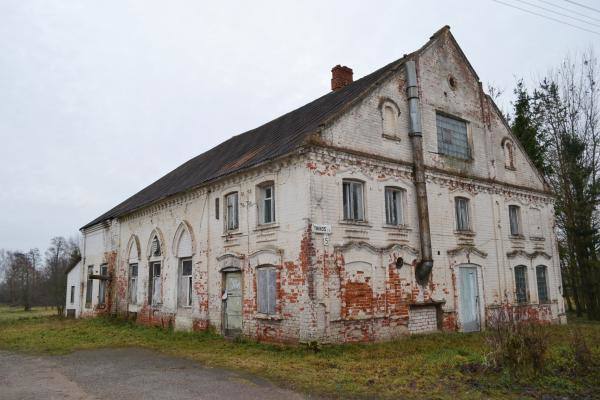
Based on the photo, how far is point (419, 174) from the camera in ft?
50.4

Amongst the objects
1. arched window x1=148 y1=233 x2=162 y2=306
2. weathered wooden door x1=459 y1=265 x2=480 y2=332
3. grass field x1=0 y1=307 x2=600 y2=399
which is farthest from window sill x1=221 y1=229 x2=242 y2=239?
weathered wooden door x1=459 y1=265 x2=480 y2=332

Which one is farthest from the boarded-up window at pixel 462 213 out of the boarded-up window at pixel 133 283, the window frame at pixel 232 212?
the boarded-up window at pixel 133 283

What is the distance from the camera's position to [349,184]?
14.2 metres

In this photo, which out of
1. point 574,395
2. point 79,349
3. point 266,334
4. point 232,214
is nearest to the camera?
point 574,395

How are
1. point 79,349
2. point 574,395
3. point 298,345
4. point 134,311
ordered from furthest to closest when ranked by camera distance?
point 134,311
point 79,349
point 298,345
point 574,395

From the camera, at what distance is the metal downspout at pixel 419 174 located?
14828mm

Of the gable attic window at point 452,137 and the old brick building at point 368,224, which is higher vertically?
the gable attic window at point 452,137

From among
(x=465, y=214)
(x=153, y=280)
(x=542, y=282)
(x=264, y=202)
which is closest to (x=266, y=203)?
(x=264, y=202)

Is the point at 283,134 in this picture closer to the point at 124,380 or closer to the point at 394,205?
the point at 394,205

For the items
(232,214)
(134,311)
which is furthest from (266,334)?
(134,311)

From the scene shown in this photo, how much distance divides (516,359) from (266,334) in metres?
6.93

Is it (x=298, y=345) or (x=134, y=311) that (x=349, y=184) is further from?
(x=134, y=311)

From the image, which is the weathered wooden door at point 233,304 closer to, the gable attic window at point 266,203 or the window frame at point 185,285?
the gable attic window at point 266,203

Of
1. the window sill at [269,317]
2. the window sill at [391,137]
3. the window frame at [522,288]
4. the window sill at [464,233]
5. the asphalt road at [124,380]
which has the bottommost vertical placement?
the asphalt road at [124,380]
